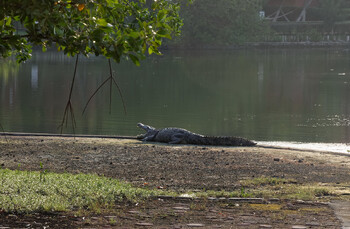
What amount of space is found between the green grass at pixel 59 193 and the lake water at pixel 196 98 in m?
9.53

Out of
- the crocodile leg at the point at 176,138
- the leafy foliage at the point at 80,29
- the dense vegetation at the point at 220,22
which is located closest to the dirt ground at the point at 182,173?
the crocodile leg at the point at 176,138

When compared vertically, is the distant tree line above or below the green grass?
above

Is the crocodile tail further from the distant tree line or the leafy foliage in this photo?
the distant tree line

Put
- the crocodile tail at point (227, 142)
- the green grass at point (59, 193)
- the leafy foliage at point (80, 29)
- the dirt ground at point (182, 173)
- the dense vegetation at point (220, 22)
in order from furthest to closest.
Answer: the dense vegetation at point (220, 22) → the crocodile tail at point (227, 142) → the green grass at point (59, 193) → the dirt ground at point (182, 173) → the leafy foliage at point (80, 29)

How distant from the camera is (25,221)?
579 cm

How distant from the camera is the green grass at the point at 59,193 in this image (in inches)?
244

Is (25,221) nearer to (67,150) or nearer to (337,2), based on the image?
(67,150)

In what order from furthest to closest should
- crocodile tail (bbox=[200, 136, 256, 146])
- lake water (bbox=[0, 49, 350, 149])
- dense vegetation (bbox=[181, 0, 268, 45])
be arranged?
1. dense vegetation (bbox=[181, 0, 268, 45])
2. lake water (bbox=[0, 49, 350, 149])
3. crocodile tail (bbox=[200, 136, 256, 146])

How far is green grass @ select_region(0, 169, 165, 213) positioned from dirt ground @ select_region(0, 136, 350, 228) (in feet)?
0.57

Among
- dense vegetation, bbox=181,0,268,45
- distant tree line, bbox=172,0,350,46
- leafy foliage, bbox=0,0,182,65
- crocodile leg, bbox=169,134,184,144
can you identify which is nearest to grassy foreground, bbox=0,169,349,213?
leafy foliage, bbox=0,0,182,65

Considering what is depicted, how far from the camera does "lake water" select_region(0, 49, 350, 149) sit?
60.9 feet

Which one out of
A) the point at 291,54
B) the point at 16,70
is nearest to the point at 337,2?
the point at 291,54

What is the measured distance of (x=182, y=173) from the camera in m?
8.99

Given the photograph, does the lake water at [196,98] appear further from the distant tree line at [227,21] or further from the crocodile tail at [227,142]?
the distant tree line at [227,21]
